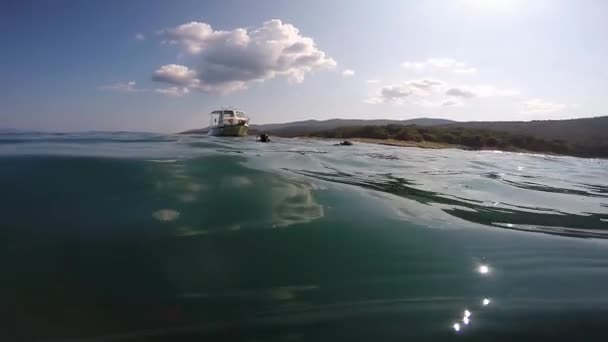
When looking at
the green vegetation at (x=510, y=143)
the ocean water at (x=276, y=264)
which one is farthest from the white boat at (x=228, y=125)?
the ocean water at (x=276, y=264)

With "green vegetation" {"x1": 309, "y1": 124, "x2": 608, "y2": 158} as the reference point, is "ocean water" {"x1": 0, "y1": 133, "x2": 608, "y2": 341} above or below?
below

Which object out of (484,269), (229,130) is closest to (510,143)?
(229,130)

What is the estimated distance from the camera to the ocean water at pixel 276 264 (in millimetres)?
2332

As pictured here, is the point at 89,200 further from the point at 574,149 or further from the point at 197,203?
the point at 574,149

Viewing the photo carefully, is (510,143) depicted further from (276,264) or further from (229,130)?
(276,264)

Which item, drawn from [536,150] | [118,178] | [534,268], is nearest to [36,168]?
[118,178]

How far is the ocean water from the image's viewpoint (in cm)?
233

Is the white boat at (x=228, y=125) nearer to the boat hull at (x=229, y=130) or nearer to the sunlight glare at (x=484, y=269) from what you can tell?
the boat hull at (x=229, y=130)

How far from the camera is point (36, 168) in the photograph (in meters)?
5.75

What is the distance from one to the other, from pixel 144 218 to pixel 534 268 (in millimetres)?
4155

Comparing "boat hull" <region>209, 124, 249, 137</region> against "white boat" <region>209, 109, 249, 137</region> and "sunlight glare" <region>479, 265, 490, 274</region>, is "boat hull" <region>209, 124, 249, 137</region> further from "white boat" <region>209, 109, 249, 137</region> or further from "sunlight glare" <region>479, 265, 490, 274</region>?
"sunlight glare" <region>479, 265, 490, 274</region>

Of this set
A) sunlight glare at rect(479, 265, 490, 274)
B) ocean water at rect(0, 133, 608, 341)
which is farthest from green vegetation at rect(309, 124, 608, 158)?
sunlight glare at rect(479, 265, 490, 274)

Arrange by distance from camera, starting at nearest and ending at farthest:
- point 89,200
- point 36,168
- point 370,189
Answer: point 89,200 → point 36,168 → point 370,189

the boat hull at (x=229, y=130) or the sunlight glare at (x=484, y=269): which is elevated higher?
the boat hull at (x=229, y=130)
